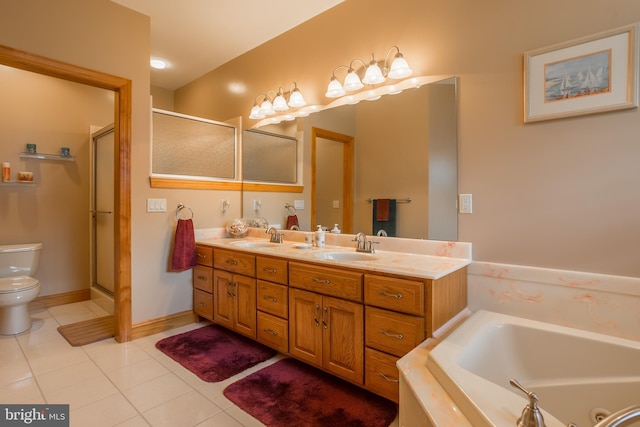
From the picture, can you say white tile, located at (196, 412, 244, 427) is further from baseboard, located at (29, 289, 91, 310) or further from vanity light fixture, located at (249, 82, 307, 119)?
baseboard, located at (29, 289, 91, 310)

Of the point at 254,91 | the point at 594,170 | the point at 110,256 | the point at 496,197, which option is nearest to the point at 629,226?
the point at 594,170

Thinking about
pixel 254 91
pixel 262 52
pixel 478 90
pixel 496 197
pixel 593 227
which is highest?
pixel 262 52

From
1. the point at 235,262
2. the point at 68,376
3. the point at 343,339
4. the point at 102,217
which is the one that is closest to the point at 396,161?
the point at 343,339

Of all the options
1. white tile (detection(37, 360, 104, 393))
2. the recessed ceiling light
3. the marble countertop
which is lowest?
white tile (detection(37, 360, 104, 393))

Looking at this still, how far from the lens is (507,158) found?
1741 millimetres

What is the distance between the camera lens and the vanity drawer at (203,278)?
9.09ft

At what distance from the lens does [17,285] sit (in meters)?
2.67

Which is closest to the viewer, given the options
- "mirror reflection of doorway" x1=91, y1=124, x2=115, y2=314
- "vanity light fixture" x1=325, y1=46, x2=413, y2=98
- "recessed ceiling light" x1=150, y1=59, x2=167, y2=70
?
"vanity light fixture" x1=325, y1=46, x2=413, y2=98

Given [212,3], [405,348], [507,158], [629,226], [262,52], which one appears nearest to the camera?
[629,226]

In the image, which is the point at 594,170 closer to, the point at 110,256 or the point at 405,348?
the point at 405,348

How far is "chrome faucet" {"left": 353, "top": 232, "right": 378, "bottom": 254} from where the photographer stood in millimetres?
2210

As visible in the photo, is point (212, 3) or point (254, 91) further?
point (254, 91)

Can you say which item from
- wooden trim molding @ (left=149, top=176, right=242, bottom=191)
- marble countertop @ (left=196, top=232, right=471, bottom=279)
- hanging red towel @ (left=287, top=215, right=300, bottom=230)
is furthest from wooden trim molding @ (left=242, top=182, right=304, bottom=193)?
marble countertop @ (left=196, top=232, right=471, bottom=279)

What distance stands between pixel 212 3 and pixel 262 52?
672 mm
